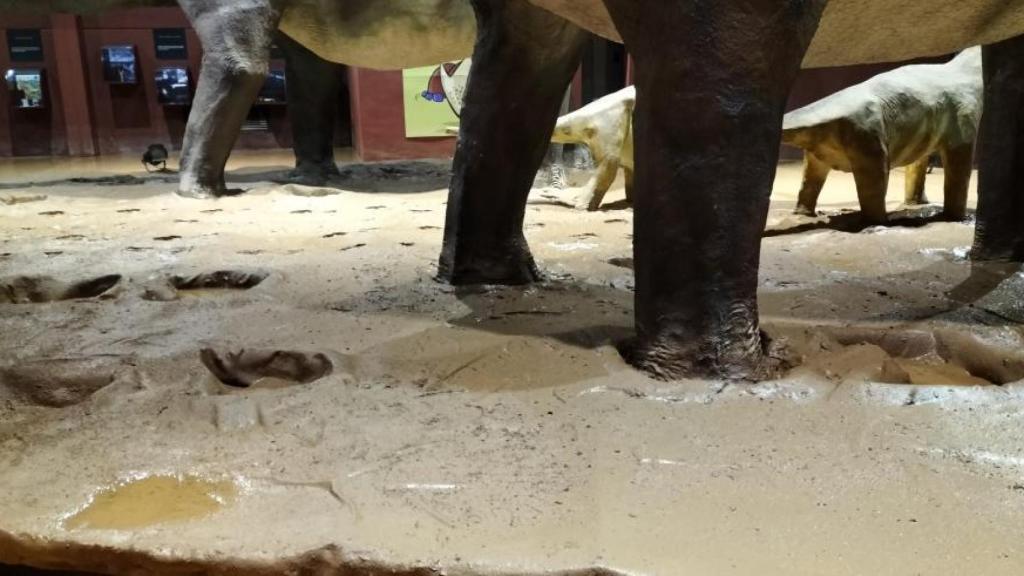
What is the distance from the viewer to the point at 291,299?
3088mm

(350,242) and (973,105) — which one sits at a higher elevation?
(973,105)

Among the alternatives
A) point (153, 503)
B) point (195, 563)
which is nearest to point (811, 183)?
point (153, 503)

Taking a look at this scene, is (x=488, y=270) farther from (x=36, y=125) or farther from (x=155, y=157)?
(x=36, y=125)

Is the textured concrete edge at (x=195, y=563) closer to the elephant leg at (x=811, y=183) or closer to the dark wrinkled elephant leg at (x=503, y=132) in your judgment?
the dark wrinkled elephant leg at (x=503, y=132)

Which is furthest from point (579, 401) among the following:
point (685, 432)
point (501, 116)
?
point (501, 116)

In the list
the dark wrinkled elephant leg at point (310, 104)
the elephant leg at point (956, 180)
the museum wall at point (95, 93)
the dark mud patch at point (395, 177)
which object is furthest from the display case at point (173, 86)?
the elephant leg at point (956, 180)

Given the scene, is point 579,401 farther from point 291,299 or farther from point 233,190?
point 233,190

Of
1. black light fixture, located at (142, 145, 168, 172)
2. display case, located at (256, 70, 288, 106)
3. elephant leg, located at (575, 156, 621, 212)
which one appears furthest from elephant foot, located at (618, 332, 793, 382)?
display case, located at (256, 70, 288, 106)

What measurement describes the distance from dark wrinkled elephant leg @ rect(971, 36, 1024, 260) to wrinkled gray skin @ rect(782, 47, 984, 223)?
3.91 ft

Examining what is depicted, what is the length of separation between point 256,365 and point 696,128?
1.31 meters

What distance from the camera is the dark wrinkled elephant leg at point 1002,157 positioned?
133 inches

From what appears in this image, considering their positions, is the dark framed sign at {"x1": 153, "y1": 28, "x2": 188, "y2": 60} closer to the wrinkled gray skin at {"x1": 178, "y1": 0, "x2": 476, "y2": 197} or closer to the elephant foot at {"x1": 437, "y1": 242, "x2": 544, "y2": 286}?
the wrinkled gray skin at {"x1": 178, "y1": 0, "x2": 476, "y2": 197}

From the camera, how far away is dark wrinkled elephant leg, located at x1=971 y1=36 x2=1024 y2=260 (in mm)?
3377

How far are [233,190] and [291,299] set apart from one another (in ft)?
12.9
